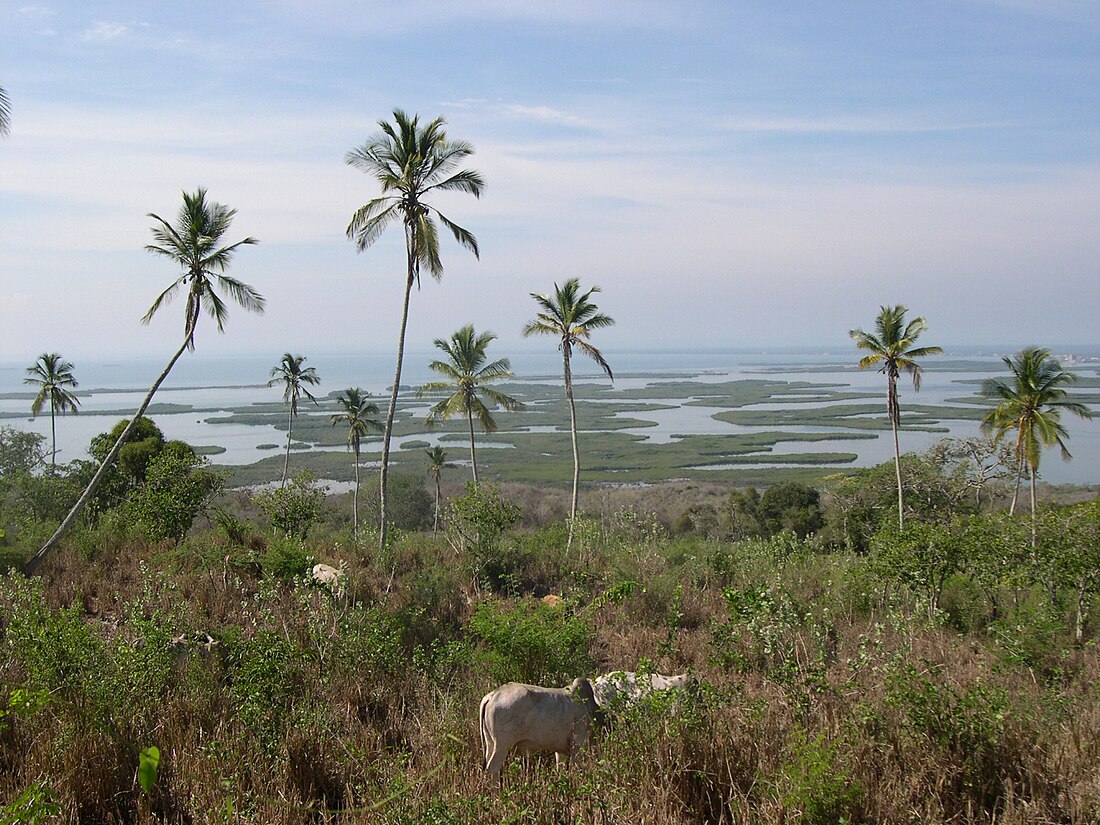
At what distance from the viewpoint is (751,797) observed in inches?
149

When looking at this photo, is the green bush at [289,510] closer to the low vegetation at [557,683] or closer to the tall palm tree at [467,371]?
the low vegetation at [557,683]

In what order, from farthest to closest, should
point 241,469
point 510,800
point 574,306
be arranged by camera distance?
1. point 241,469
2. point 574,306
3. point 510,800

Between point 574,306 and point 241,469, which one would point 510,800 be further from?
point 241,469

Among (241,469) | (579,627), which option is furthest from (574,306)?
(241,469)

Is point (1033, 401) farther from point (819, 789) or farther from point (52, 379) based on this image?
point (52, 379)

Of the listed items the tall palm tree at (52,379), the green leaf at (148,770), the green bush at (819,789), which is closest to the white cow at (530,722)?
the green bush at (819,789)

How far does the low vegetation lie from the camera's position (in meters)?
3.69

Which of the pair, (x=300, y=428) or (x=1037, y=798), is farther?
(x=300, y=428)

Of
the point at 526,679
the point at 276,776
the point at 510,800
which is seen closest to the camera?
the point at 510,800

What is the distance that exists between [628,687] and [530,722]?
0.77m

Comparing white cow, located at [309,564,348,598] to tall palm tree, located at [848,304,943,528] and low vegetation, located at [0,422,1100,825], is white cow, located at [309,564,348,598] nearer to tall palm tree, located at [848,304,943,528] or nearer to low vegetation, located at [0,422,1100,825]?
low vegetation, located at [0,422,1100,825]

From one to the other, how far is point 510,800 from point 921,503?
28892 millimetres

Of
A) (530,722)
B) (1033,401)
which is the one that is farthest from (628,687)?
(1033,401)

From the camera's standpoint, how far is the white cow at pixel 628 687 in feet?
15.3
